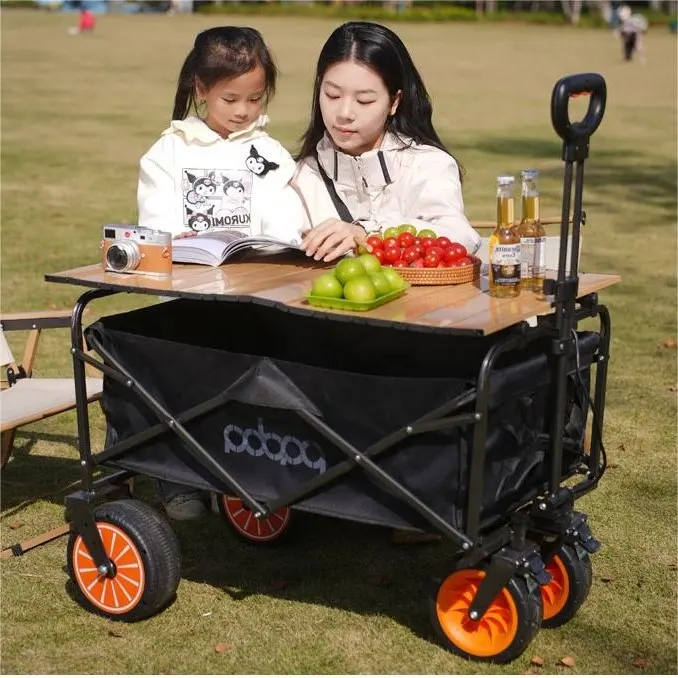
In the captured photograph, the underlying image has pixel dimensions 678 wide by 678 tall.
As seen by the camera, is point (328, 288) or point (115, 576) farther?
point (115, 576)

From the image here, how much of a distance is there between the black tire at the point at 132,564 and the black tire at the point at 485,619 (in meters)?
0.86

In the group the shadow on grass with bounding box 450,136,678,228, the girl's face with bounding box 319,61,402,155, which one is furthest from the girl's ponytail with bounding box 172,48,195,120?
the shadow on grass with bounding box 450,136,678,228

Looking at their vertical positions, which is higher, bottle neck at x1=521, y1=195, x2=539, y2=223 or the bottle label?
bottle neck at x1=521, y1=195, x2=539, y2=223

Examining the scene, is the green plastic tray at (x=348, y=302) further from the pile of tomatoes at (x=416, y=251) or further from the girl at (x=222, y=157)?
the girl at (x=222, y=157)

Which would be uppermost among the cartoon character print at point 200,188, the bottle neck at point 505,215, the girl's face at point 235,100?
the girl's face at point 235,100

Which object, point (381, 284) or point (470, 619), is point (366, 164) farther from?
point (470, 619)

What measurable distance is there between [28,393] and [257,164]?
51.4 inches

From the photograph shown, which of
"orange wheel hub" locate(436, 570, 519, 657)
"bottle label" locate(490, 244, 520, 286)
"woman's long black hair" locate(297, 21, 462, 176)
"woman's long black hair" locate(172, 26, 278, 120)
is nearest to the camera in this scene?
"bottle label" locate(490, 244, 520, 286)

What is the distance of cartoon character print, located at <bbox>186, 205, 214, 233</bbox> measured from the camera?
456 cm

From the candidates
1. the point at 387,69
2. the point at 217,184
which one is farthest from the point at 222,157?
the point at 387,69

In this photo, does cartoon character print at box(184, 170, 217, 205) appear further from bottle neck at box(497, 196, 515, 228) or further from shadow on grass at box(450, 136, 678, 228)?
shadow on grass at box(450, 136, 678, 228)

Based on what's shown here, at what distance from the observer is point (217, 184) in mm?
4578

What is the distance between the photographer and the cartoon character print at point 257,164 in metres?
4.62

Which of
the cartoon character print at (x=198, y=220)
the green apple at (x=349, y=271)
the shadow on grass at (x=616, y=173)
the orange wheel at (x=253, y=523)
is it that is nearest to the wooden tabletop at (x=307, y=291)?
the green apple at (x=349, y=271)
